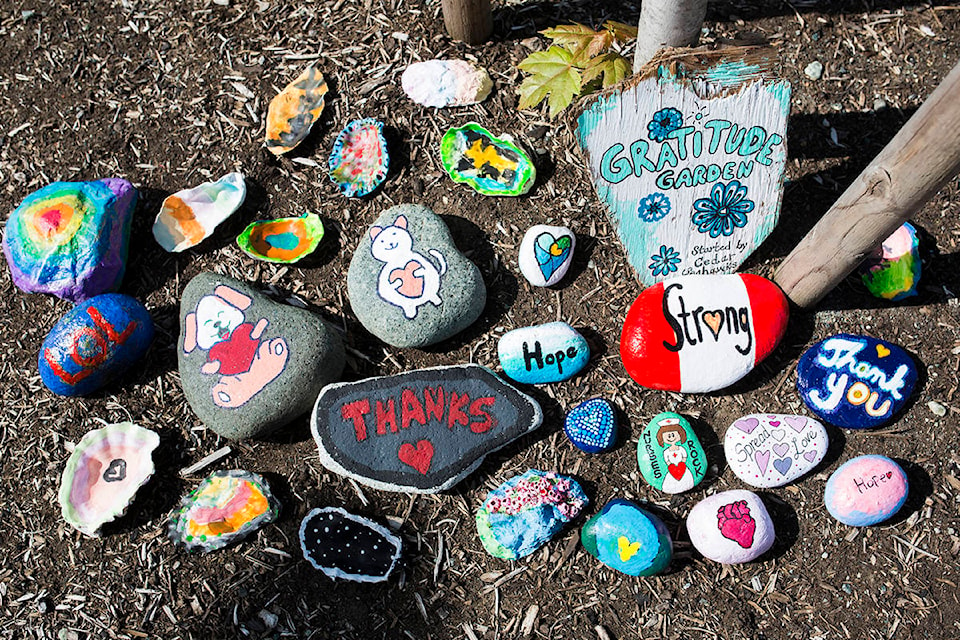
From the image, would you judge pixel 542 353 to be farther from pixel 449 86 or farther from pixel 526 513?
pixel 449 86

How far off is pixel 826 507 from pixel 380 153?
201 cm

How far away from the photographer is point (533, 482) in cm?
248

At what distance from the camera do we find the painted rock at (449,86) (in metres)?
2.98

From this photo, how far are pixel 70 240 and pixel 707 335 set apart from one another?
2256 mm

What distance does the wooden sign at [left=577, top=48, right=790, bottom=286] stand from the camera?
2203 mm

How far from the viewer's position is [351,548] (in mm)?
2455

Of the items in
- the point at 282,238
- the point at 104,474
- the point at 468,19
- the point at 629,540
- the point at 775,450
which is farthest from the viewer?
the point at 468,19

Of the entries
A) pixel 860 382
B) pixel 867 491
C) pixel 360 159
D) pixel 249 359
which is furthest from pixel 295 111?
pixel 867 491

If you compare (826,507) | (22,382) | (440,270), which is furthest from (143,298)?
(826,507)

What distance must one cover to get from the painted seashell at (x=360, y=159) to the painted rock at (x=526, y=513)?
1.26m

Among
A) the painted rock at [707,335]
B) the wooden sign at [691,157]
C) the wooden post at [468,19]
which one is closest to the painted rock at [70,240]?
the wooden post at [468,19]

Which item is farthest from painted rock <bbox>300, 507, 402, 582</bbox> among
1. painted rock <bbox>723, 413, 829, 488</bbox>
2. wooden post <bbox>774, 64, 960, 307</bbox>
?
wooden post <bbox>774, 64, 960, 307</bbox>

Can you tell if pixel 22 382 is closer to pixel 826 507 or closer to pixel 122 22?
pixel 122 22

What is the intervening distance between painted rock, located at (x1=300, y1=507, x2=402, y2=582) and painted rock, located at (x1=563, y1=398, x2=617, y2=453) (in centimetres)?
68
